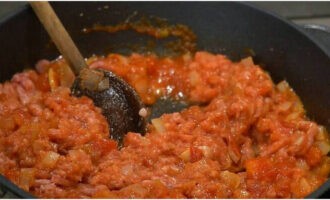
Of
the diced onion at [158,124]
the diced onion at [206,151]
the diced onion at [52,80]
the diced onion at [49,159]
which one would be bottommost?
the diced onion at [206,151]

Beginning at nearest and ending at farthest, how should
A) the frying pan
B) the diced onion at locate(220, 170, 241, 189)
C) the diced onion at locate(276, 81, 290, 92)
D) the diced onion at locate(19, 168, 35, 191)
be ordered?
the diced onion at locate(19, 168, 35, 191) < the diced onion at locate(220, 170, 241, 189) < the frying pan < the diced onion at locate(276, 81, 290, 92)

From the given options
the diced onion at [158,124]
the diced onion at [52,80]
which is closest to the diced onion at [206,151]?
the diced onion at [158,124]

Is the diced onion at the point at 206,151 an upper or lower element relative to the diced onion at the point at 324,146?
upper

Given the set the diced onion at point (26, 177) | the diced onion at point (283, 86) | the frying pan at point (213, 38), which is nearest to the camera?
the diced onion at point (26, 177)

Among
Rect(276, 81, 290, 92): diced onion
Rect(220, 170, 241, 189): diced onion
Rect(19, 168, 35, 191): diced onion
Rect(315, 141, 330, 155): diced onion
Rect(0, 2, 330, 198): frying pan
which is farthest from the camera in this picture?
Rect(276, 81, 290, 92): diced onion

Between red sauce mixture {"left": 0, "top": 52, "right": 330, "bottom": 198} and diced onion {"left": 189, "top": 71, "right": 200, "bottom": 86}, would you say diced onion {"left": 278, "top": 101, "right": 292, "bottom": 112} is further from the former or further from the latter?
diced onion {"left": 189, "top": 71, "right": 200, "bottom": 86}

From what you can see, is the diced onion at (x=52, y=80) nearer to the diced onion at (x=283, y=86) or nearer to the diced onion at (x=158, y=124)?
the diced onion at (x=158, y=124)

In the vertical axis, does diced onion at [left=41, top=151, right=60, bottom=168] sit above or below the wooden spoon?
below

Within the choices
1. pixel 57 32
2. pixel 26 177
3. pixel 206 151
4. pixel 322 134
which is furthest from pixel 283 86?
pixel 26 177

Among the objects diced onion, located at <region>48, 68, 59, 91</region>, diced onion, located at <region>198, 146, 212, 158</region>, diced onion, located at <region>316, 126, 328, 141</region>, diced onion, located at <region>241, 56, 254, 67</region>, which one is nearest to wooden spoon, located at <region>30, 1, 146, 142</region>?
diced onion, located at <region>48, 68, 59, 91</region>
